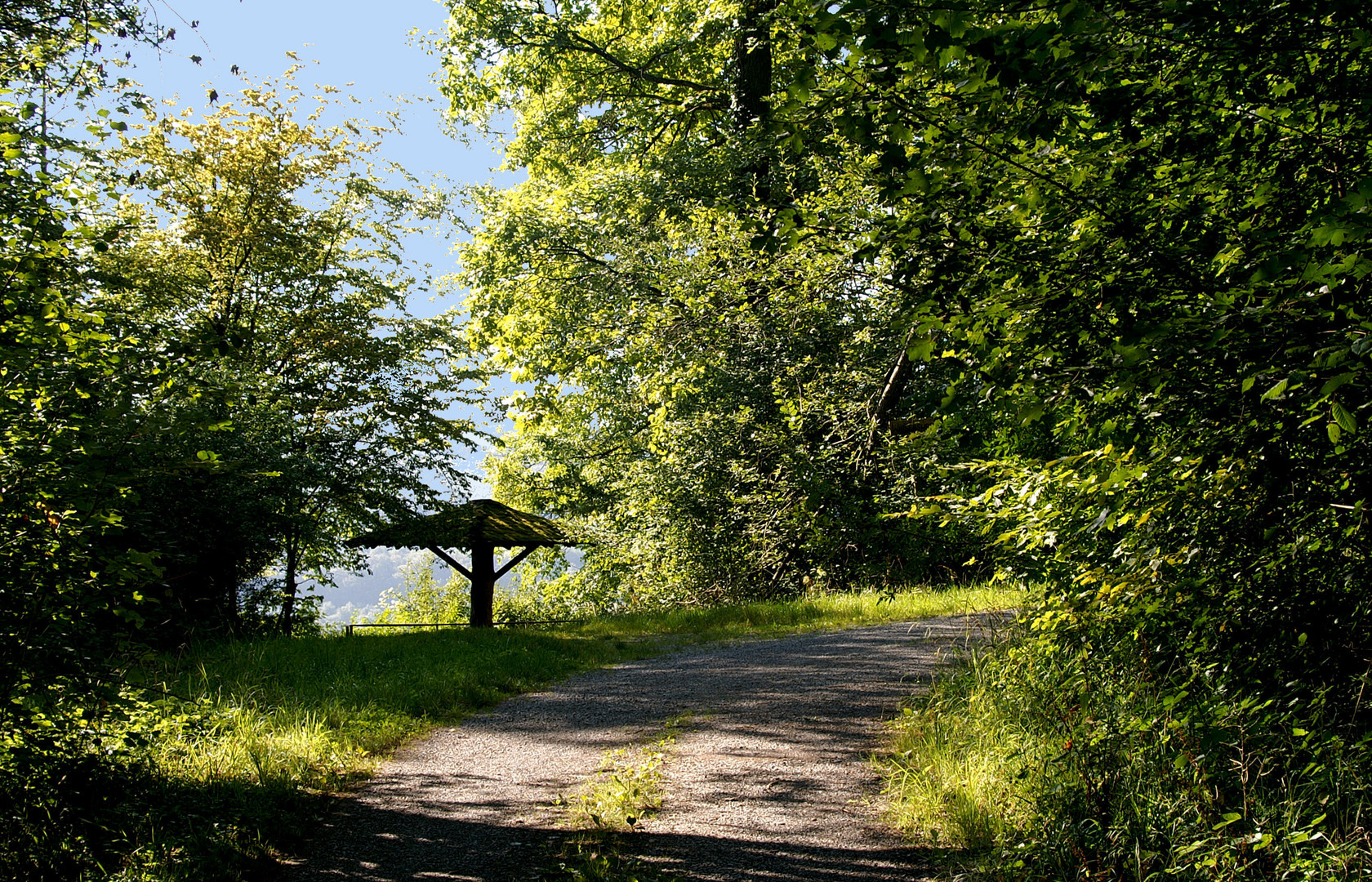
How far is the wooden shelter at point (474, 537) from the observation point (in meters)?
14.2

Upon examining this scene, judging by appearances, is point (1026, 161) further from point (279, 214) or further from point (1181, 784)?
point (279, 214)

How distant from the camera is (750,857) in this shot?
13.9ft

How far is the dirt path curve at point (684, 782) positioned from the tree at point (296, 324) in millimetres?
6847

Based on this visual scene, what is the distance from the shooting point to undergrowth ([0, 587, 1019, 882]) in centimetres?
383

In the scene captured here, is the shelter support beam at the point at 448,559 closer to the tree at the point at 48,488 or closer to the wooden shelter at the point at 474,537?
the wooden shelter at the point at 474,537

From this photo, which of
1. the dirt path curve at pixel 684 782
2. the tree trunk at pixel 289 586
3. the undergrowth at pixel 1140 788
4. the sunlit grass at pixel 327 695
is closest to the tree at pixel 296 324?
the tree trunk at pixel 289 586

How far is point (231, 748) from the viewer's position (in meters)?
5.22

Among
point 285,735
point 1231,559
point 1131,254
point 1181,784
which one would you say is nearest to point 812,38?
point 1131,254

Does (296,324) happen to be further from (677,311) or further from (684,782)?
(684,782)

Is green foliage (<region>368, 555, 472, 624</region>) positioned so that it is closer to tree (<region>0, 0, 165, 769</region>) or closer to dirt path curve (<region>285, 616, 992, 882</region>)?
dirt path curve (<region>285, 616, 992, 882</region>)

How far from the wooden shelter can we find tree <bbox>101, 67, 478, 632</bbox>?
0.52 metres

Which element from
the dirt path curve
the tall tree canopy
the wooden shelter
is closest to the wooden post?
the wooden shelter

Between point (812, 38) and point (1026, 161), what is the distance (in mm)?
953

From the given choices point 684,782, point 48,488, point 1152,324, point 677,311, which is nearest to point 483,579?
point 677,311
